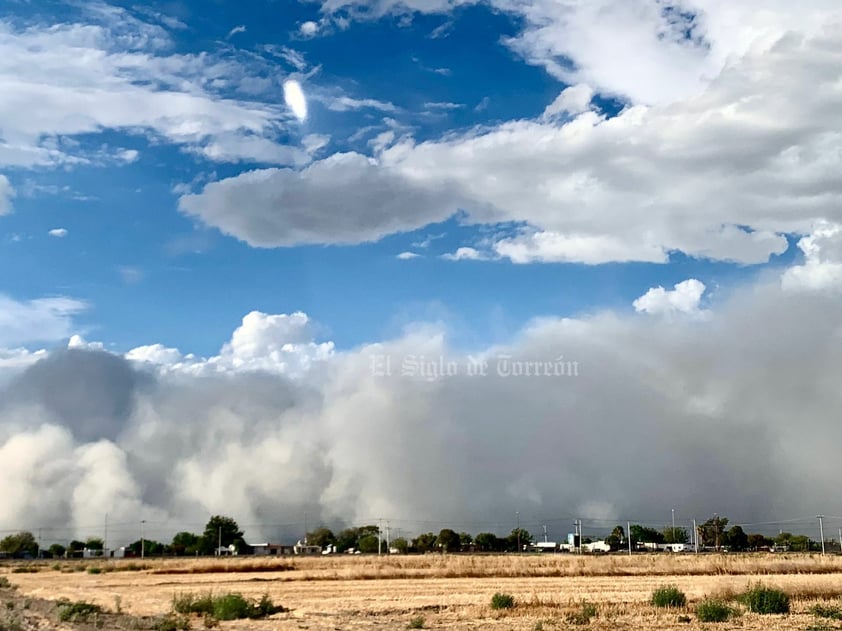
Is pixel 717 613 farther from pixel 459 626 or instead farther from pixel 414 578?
pixel 414 578

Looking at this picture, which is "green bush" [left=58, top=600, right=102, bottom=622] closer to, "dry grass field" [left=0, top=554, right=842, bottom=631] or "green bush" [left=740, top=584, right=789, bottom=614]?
"dry grass field" [left=0, top=554, right=842, bottom=631]

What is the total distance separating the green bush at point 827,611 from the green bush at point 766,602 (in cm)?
114

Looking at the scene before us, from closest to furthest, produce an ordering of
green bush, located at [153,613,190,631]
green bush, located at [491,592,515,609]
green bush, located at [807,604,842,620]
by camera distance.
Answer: green bush, located at [153,613,190,631] → green bush, located at [807,604,842,620] → green bush, located at [491,592,515,609]

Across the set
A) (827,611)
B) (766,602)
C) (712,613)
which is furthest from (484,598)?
(827,611)

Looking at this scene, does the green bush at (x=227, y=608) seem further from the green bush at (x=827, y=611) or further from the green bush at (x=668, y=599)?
the green bush at (x=827, y=611)

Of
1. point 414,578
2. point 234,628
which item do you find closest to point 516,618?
point 234,628

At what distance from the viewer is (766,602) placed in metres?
36.6

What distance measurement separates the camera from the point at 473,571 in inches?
3292

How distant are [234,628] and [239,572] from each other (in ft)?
227

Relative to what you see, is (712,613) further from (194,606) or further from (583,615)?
(194,606)

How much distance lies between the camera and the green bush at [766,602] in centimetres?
3628

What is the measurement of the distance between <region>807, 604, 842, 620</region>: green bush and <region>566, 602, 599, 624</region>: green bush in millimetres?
8787

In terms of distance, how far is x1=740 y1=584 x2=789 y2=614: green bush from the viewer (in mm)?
36281

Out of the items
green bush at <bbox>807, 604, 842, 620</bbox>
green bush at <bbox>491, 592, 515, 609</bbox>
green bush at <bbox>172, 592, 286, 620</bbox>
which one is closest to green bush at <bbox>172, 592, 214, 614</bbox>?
green bush at <bbox>172, 592, 286, 620</bbox>
